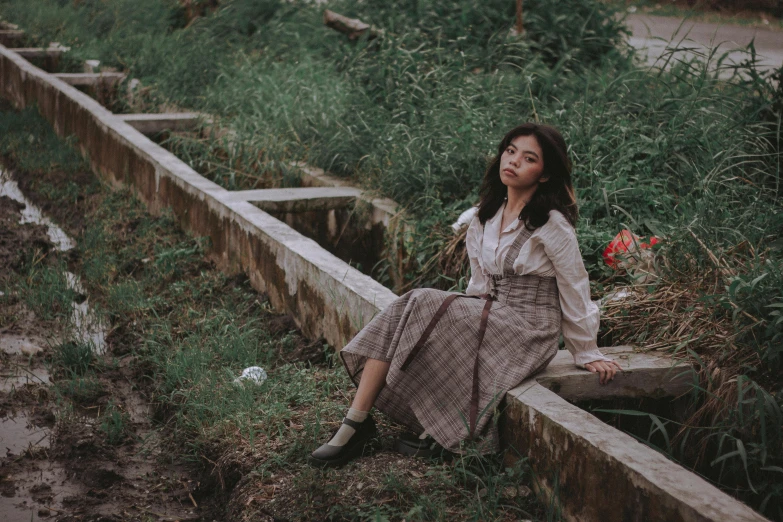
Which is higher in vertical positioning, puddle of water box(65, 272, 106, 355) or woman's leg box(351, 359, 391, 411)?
woman's leg box(351, 359, 391, 411)

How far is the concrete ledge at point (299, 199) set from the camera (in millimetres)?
6031

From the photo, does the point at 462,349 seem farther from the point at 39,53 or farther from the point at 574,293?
the point at 39,53

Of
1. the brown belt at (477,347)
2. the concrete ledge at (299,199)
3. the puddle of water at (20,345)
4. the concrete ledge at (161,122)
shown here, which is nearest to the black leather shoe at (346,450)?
the brown belt at (477,347)

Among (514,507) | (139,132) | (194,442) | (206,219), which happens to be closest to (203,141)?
(139,132)

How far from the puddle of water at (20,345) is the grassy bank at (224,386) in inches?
10.1

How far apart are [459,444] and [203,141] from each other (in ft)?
19.2

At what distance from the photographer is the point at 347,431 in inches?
133

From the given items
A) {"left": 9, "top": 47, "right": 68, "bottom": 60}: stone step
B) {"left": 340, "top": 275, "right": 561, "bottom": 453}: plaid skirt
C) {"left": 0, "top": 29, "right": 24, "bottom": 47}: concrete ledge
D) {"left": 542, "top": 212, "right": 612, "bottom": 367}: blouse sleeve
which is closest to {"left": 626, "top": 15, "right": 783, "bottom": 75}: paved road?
{"left": 542, "top": 212, "right": 612, "bottom": 367}: blouse sleeve

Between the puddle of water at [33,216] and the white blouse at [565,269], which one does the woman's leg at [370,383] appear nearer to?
the white blouse at [565,269]

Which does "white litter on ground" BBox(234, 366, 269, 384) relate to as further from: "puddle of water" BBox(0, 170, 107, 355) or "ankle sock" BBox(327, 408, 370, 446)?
"puddle of water" BBox(0, 170, 107, 355)

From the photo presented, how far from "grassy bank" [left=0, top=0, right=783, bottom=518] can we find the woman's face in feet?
2.84

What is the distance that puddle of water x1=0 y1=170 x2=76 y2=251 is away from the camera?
6973 millimetres

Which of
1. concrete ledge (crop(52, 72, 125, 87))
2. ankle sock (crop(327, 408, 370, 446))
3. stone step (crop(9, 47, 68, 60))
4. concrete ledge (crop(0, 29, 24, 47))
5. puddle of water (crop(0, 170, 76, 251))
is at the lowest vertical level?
puddle of water (crop(0, 170, 76, 251))

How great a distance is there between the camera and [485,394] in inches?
128
